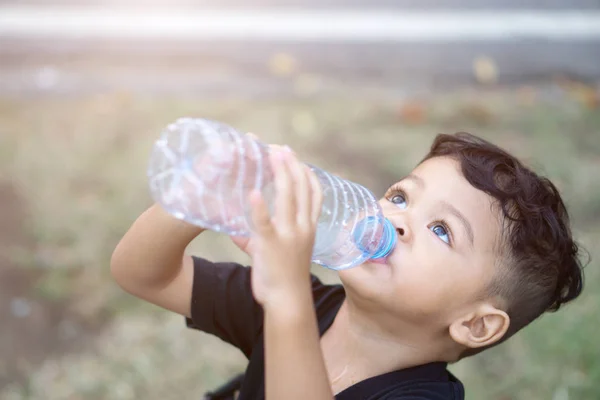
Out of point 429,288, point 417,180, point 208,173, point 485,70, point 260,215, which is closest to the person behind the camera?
point 260,215

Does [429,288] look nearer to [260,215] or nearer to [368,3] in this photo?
[260,215]

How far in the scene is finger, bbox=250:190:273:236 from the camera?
967 millimetres

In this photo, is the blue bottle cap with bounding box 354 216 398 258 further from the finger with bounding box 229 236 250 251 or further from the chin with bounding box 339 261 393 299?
the finger with bounding box 229 236 250 251

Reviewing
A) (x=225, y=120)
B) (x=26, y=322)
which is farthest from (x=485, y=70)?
(x=26, y=322)

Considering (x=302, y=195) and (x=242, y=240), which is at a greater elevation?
(x=302, y=195)

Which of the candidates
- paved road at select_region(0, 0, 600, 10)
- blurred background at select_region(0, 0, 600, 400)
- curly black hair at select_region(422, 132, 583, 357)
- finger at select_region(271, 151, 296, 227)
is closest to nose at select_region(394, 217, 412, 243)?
curly black hair at select_region(422, 132, 583, 357)

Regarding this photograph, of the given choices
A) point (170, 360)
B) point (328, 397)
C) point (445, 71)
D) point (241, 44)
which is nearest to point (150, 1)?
point (241, 44)

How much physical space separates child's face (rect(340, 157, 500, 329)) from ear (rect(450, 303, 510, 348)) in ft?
0.05

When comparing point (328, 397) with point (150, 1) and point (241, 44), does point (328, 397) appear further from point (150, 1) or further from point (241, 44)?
point (150, 1)

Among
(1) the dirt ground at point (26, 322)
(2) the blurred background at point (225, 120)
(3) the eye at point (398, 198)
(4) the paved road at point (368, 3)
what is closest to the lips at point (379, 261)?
(3) the eye at point (398, 198)

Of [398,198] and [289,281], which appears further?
[398,198]

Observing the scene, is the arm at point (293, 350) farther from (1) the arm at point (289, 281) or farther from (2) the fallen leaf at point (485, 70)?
(2) the fallen leaf at point (485, 70)

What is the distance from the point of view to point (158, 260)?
135cm

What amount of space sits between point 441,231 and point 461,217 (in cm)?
4
